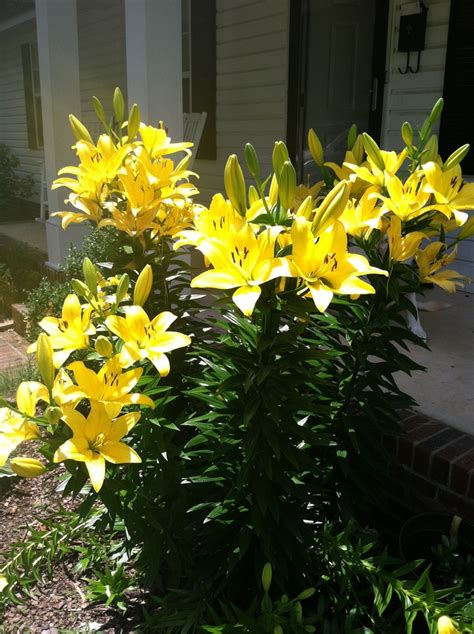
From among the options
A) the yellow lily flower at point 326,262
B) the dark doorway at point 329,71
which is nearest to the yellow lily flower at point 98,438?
the yellow lily flower at point 326,262

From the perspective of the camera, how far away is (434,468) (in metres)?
1.98

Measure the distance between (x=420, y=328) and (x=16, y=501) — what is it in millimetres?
2100

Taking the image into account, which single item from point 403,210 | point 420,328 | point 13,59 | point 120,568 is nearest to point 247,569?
point 120,568

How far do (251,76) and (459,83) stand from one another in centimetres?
214

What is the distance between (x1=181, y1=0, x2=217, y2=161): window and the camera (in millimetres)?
5609

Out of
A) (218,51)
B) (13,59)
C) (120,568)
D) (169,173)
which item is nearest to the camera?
(169,173)

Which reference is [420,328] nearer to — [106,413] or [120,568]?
[120,568]

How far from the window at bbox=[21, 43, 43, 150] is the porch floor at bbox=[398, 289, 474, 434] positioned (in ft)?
28.2

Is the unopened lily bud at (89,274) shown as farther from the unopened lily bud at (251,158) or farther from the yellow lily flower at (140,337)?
the unopened lily bud at (251,158)

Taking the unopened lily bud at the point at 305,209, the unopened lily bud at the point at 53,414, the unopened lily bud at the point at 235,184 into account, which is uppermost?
the unopened lily bud at the point at 235,184

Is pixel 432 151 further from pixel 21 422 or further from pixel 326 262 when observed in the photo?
pixel 21 422

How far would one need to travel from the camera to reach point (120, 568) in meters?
1.79

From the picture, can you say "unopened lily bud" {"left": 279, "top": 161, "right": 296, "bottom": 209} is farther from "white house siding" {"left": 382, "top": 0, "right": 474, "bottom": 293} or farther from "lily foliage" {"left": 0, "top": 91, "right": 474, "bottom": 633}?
"white house siding" {"left": 382, "top": 0, "right": 474, "bottom": 293}

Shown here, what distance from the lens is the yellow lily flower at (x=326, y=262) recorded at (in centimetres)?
104
